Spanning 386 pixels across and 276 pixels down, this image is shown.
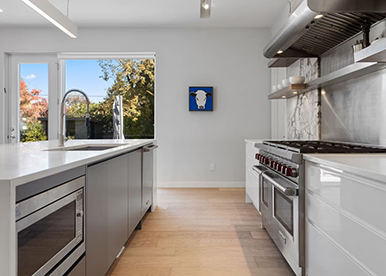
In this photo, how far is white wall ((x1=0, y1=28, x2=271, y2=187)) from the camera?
457 centimetres

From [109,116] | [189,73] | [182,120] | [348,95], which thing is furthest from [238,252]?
[109,116]

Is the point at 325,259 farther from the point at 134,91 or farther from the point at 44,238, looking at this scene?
the point at 134,91

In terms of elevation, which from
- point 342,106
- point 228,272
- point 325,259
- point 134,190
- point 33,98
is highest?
point 33,98

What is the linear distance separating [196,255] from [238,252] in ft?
1.09

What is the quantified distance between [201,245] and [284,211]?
79 cm

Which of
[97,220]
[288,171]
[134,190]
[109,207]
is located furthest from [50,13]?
[288,171]

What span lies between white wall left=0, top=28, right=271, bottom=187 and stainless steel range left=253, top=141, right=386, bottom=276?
2386mm

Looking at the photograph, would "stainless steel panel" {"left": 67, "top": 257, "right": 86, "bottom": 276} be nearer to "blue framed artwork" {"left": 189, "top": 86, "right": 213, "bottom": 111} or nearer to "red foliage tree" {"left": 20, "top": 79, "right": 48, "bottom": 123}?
"blue framed artwork" {"left": 189, "top": 86, "right": 213, "bottom": 111}

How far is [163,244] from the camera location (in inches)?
90.3

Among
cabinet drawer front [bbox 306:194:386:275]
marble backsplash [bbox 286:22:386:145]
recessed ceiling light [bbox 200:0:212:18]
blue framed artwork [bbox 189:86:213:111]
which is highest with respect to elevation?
recessed ceiling light [bbox 200:0:212:18]

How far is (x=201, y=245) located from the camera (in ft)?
7.45

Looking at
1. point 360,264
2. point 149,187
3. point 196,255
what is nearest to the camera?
point 360,264

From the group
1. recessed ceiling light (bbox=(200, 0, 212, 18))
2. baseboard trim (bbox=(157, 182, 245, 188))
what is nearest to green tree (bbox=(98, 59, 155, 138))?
baseboard trim (bbox=(157, 182, 245, 188))

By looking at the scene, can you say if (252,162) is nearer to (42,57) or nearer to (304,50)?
(304,50)
